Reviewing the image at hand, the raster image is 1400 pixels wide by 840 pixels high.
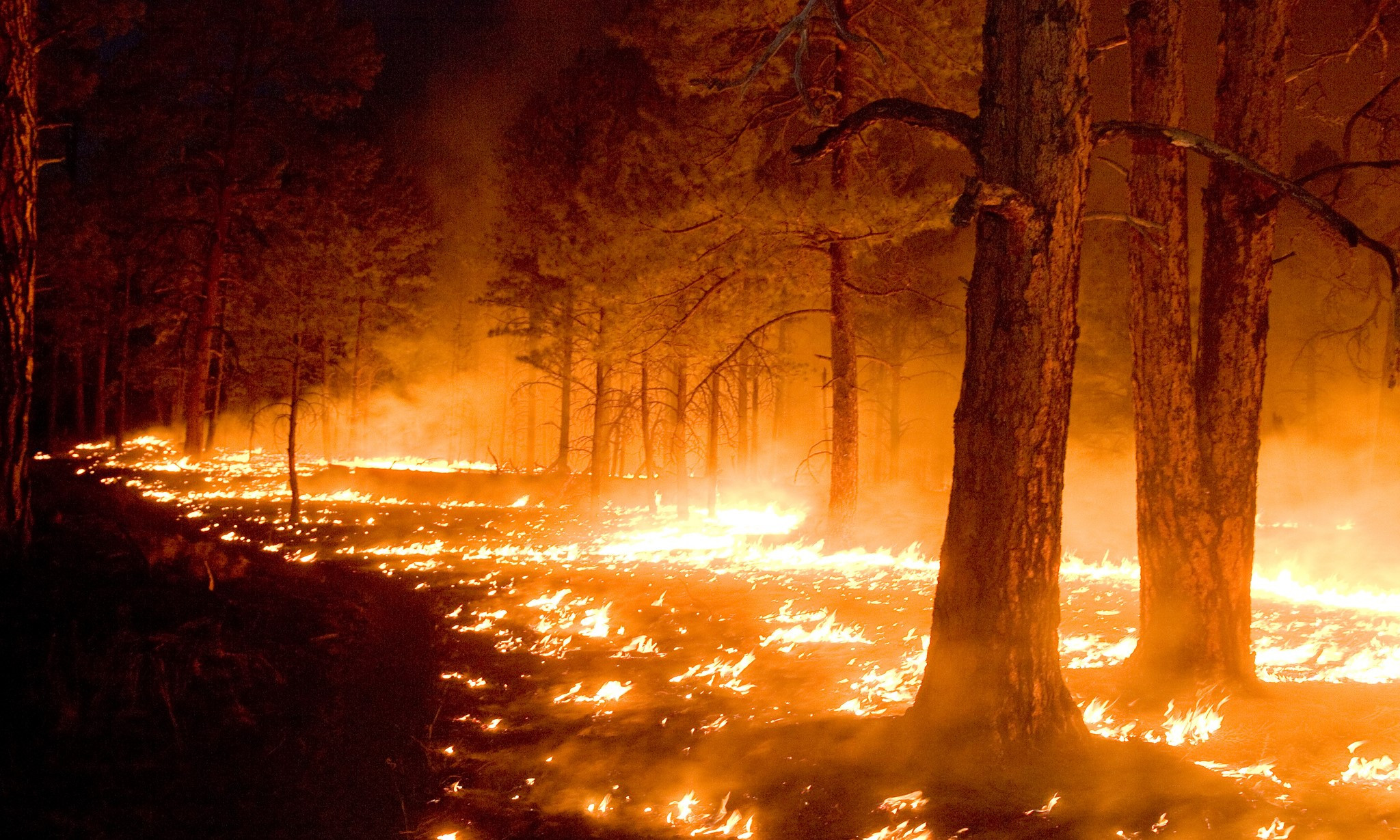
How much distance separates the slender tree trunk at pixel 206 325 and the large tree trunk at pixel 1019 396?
89.0ft

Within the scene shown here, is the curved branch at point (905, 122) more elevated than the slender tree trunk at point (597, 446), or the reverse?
the curved branch at point (905, 122)

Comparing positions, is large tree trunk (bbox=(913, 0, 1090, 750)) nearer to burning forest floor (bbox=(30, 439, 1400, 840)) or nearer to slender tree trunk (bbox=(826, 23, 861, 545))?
burning forest floor (bbox=(30, 439, 1400, 840))

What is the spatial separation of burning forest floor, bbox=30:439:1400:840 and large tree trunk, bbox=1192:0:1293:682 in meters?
0.73

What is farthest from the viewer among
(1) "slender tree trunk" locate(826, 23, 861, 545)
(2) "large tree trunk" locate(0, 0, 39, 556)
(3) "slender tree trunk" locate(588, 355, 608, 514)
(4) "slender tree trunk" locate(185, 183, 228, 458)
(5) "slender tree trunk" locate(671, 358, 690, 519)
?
(4) "slender tree trunk" locate(185, 183, 228, 458)

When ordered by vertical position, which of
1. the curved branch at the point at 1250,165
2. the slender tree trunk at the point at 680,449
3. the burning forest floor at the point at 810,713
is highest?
the curved branch at the point at 1250,165

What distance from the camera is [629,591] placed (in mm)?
12383

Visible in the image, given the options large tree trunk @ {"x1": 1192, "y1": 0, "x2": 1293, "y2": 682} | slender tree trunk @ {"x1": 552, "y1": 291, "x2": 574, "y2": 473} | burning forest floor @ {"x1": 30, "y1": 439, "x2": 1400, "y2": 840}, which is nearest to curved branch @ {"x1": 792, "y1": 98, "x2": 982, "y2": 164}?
large tree trunk @ {"x1": 1192, "y1": 0, "x2": 1293, "y2": 682}

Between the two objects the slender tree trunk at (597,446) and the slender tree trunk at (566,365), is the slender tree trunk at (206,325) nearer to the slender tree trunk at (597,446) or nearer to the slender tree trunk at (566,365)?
the slender tree trunk at (566,365)

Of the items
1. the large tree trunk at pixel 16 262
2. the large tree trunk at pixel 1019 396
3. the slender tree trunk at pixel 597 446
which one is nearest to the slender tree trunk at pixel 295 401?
the slender tree trunk at pixel 597 446

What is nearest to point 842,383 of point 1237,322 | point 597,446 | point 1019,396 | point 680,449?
point 680,449

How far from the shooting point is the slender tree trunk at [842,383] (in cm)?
1448

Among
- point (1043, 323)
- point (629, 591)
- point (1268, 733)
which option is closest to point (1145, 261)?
point (1043, 323)

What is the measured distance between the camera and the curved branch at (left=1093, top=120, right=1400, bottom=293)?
592 centimetres

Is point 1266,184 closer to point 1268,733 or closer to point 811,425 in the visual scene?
point 1268,733
